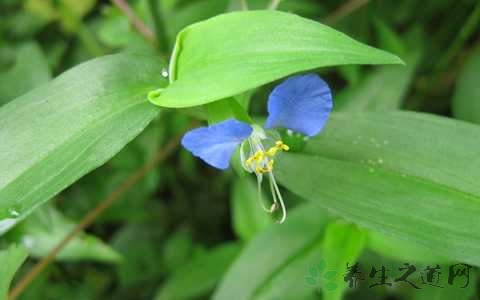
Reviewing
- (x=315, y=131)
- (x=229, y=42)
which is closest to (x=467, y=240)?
(x=315, y=131)

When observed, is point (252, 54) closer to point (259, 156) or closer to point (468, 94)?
point (259, 156)

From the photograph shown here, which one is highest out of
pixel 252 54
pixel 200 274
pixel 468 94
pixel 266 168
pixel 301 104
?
pixel 252 54

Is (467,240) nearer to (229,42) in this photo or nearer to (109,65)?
(229,42)

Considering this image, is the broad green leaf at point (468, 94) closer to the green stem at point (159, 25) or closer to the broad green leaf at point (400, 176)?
the broad green leaf at point (400, 176)

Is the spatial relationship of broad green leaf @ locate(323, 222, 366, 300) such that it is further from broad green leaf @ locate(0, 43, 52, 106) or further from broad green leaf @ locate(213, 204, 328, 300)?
broad green leaf @ locate(0, 43, 52, 106)

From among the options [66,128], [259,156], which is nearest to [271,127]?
[259,156]

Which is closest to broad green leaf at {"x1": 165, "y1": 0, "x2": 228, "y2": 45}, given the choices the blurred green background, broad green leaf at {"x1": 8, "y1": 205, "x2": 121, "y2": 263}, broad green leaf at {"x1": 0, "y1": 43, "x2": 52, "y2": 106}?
the blurred green background
